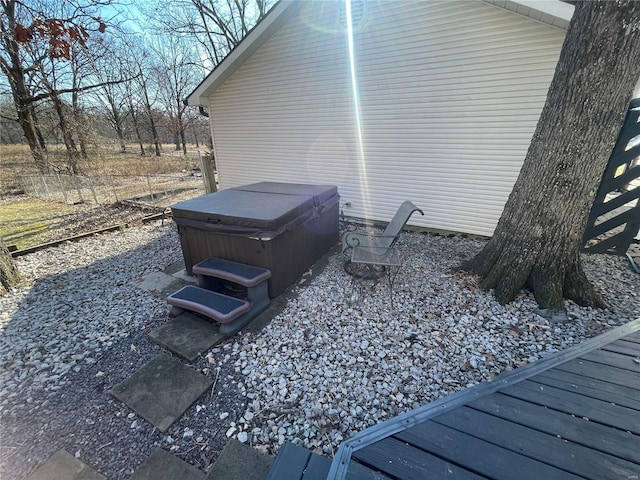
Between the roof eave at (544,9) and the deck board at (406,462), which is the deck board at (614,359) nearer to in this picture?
the deck board at (406,462)

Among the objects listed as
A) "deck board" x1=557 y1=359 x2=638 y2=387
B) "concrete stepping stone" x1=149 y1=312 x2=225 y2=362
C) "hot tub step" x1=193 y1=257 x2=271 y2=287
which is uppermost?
"hot tub step" x1=193 y1=257 x2=271 y2=287

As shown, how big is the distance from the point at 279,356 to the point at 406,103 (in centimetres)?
464

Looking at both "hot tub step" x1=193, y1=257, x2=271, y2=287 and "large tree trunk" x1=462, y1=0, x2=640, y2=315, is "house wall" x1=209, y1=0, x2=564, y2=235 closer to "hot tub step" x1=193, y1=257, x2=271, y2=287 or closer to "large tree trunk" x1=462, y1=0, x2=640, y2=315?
"large tree trunk" x1=462, y1=0, x2=640, y2=315

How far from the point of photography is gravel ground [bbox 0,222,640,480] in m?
1.69

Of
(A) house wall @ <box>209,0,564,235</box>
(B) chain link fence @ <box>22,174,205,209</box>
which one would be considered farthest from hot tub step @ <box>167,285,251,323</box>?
(B) chain link fence @ <box>22,174,205,209</box>

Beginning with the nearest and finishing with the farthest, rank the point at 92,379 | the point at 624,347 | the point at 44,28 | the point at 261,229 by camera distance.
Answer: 1. the point at 624,347
2. the point at 92,379
3. the point at 44,28
4. the point at 261,229

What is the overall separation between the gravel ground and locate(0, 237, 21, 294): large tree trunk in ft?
0.46

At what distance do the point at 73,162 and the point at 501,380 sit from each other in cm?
1452

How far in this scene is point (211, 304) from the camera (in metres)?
2.57

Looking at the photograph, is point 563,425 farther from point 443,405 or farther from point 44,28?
point 44,28

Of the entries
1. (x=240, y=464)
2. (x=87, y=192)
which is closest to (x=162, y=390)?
(x=240, y=464)

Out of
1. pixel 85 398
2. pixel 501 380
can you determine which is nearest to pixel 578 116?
pixel 501 380

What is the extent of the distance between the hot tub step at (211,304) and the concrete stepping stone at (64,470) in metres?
1.14

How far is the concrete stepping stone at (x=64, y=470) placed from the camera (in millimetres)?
1482
